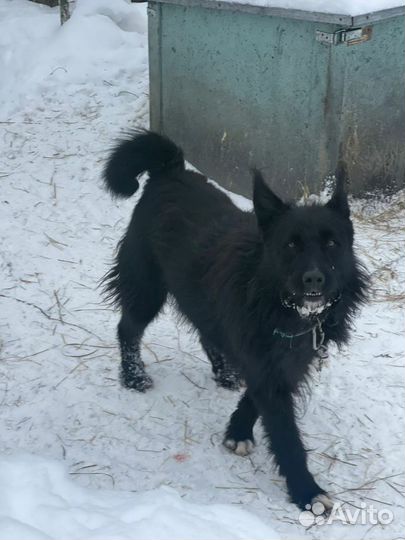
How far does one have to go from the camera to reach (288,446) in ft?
11.5

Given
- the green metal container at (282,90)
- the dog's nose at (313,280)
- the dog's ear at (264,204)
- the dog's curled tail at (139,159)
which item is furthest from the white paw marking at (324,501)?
the green metal container at (282,90)

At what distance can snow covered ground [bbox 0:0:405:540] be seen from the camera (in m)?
3.22

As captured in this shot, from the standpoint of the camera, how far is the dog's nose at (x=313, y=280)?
3.09m

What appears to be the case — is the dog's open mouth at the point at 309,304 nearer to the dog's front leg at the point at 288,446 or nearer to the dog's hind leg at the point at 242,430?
the dog's front leg at the point at 288,446

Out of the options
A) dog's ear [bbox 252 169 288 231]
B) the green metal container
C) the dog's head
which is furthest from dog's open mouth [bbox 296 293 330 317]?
the green metal container

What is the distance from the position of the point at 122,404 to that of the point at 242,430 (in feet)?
2.43

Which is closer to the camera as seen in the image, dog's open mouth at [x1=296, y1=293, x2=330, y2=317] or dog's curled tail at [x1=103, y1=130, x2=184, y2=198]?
dog's open mouth at [x1=296, y1=293, x2=330, y2=317]

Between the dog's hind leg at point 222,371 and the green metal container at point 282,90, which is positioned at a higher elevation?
the green metal container at point 282,90

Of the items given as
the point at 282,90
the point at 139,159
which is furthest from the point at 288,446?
the point at 282,90

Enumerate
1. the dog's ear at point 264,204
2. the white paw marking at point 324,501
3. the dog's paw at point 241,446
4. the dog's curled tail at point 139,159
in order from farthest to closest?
the dog's curled tail at point 139,159 < the dog's paw at point 241,446 < the white paw marking at point 324,501 < the dog's ear at point 264,204

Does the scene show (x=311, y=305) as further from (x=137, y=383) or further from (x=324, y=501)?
(x=137, y=383)

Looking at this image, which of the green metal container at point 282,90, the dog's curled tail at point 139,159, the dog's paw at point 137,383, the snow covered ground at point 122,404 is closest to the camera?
the snow covered ground at point 122,404

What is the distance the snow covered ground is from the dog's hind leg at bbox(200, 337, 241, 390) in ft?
0.19

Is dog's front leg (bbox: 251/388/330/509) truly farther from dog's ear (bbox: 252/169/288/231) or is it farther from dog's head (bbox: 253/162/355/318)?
dog's ear (bbox: 252/169/288/231)
